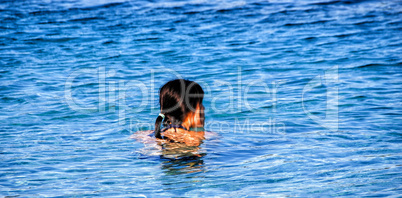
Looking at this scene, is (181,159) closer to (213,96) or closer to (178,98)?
(178,98)

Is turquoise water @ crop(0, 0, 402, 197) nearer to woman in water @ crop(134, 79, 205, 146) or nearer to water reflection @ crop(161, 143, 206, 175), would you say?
water reflection @ crop(161, 143, 206, 175)

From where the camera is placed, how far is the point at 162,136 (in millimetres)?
5863

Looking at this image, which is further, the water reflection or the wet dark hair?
the wet dark hair

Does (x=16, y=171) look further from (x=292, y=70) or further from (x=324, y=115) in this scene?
(x=292, y=70)

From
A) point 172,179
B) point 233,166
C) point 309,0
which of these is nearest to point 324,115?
point 233,166

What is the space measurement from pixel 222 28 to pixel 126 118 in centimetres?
695

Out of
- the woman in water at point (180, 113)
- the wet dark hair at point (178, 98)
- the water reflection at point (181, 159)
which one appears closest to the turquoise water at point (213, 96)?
the water reflection at point (181, 159)

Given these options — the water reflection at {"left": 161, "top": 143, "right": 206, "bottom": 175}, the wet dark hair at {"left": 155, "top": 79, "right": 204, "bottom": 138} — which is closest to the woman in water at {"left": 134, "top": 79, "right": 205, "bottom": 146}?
the wet dark hair at {"left": 155, "top": 79, "right": 204, "bottom": 138}

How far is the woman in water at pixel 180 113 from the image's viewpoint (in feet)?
17.9

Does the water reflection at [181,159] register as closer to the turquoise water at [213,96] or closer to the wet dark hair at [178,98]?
the turquoise water at [213,96]

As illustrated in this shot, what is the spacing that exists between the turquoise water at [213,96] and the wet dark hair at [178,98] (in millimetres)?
474

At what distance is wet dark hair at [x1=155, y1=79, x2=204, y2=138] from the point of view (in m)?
5.44

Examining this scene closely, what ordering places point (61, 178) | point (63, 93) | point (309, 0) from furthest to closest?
1. point (309, 0)
2. point (63, 93)
3. point (61, 178)

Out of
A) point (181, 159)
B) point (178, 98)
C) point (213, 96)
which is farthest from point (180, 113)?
point (213, 96)
